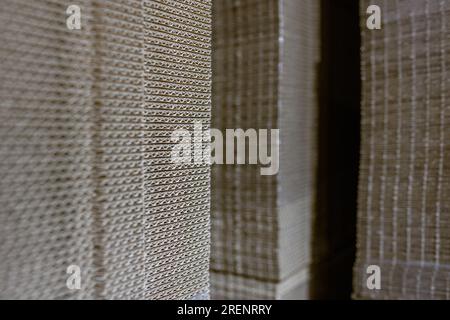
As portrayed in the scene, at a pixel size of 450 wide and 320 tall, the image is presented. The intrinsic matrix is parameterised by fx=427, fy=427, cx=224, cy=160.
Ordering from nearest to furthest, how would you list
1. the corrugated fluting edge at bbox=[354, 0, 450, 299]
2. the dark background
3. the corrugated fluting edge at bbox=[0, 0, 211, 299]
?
the corrugated fluting edge at bbox=[0, 0, 211, 299] → the corrugated fluting edge at bbox=[354, 0, 450, 299] → the dark background

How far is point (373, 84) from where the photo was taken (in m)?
0.93

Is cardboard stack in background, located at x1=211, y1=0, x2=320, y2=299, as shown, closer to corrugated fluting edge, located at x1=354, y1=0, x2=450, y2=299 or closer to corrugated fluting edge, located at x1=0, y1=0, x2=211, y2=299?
corrugated fluting edge, located at x1=354, y1=0, x2=450, y2=299

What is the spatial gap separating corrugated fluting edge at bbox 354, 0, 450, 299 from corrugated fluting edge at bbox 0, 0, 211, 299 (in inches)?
17.5

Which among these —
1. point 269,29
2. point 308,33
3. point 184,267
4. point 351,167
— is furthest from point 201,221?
point 351,167

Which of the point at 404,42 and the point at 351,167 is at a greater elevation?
the point at 404,42

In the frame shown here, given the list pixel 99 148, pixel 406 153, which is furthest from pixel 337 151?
pixel 99 148

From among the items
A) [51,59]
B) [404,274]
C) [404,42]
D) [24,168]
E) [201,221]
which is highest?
[404,42]

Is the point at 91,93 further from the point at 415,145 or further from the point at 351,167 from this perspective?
the point at 351,167

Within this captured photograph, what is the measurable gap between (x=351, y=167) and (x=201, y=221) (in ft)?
2.36

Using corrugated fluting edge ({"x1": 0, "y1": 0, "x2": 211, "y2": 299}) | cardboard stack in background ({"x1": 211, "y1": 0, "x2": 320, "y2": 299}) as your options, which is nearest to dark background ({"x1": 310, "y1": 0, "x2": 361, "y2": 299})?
cardboard stack in background ({"x1": 211, "y1": 0, "x2": 320, "y2": 299})

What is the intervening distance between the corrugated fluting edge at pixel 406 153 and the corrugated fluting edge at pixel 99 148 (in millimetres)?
443

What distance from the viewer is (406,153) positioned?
0.90 meters

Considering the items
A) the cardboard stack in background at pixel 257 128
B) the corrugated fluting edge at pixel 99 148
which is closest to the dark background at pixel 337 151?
the cardboard stack in background at pixel 257 128

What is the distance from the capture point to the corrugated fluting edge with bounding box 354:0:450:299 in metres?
0.86
